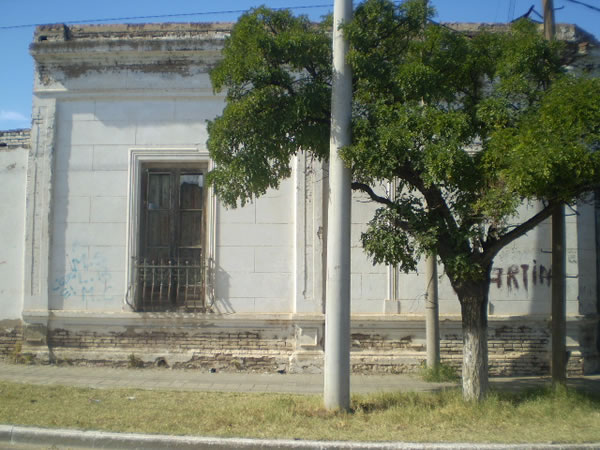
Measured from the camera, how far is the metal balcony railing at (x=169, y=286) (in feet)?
30.7

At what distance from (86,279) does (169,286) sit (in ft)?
4.87

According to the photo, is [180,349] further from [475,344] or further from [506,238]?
[506,238]

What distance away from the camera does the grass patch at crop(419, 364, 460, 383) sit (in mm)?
8172

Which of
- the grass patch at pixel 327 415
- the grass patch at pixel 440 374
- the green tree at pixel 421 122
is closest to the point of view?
the grass patch at pixel 327 415

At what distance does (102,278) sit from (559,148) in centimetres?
753

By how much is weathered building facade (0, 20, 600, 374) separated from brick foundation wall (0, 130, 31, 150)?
0.26 metres

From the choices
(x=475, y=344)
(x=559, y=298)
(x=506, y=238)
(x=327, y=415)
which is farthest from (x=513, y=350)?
(x=327, y=415)

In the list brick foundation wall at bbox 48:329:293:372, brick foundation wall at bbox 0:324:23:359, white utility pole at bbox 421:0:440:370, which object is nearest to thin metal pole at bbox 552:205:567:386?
white utility pole at bbox 421:0:440:370

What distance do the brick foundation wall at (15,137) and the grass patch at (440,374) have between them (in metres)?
8.14

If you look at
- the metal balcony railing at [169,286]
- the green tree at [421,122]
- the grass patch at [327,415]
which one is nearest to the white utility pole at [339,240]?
the green tree at [421,122]

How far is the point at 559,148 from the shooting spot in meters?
5.04

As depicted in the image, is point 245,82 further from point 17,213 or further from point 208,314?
point 17,213

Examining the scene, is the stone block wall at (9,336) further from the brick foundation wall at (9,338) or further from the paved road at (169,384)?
the paved road at (169,384)

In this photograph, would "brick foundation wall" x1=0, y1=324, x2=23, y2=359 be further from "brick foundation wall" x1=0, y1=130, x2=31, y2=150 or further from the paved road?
"brick foundation wall" x1=0, y1=130, x2=31, y2=150
